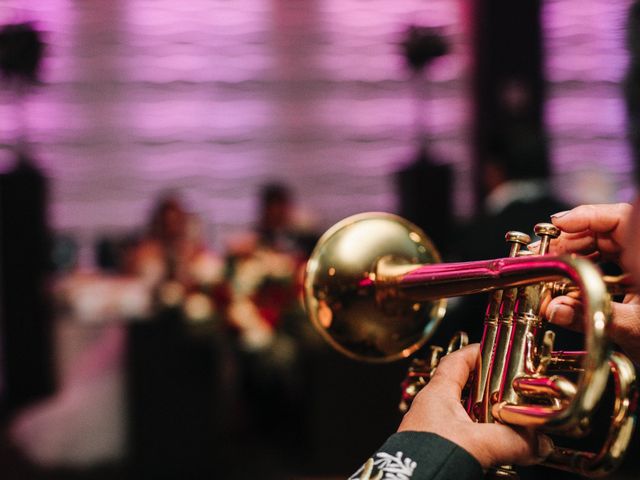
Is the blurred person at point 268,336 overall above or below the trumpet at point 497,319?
below

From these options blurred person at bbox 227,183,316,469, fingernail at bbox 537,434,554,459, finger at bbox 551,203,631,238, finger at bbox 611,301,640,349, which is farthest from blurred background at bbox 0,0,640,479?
fingernail at bbox 537,434,554,459

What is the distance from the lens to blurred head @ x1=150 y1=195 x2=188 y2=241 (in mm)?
3973

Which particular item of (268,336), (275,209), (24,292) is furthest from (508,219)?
(24,292)

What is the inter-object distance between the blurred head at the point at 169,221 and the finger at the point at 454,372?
3161 mm

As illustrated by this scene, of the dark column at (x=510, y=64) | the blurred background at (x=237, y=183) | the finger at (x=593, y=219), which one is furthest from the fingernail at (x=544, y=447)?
the dark column at (x=510, y=64)

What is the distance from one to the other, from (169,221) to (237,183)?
8.29ft

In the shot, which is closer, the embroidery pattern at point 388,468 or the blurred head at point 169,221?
the embroidery pattern at point 388,468

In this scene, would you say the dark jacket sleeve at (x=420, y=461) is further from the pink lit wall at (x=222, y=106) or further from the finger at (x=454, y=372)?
the pink lit wall at (x=222, y=106)

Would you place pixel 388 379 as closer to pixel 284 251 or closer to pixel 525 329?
pixel 284 251

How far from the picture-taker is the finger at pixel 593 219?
89 cm

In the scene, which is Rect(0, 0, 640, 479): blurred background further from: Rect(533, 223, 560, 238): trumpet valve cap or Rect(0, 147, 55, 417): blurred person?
Rect(533, 223, 560, 238): trumpet valve cap

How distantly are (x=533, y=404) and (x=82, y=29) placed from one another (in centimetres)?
632

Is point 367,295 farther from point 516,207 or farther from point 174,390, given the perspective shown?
point 174,390

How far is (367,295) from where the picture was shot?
1.07 metres
